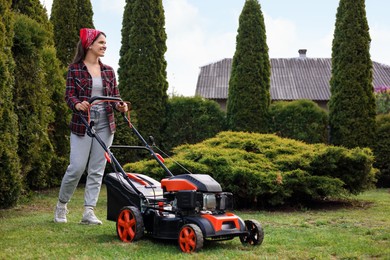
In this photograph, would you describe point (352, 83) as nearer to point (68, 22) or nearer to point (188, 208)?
point (68, 22)

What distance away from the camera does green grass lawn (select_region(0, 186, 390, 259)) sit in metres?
4.07

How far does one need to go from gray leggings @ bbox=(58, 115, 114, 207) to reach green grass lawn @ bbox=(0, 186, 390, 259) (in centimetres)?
35

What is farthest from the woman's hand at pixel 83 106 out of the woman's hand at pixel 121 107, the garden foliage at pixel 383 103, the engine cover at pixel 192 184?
the garden foliage at pixel 383 103

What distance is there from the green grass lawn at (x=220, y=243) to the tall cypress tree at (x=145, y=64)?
19.7 feet

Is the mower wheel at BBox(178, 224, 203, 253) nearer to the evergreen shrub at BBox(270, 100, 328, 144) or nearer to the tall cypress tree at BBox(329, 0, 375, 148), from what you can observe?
the evergreen shrub at BBox(270, 100, 328, 144)

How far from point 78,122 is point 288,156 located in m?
3.74

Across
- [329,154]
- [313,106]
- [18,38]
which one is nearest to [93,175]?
[18,38]

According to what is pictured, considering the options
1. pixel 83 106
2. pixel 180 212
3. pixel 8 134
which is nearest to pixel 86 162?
pixel 83 106

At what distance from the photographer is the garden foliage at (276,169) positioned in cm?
759

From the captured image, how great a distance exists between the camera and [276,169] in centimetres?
784

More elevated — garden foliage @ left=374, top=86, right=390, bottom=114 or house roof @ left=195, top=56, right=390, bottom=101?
house roof @ left=195, top=56, right=390, bottom=101

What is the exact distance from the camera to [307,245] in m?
4.57

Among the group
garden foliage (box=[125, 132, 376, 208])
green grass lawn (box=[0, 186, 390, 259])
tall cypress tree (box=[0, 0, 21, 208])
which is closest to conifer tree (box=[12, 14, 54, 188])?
tall cypress tree (box=[0, 0, 21, 208])

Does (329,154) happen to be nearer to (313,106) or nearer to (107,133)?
(107,133)
